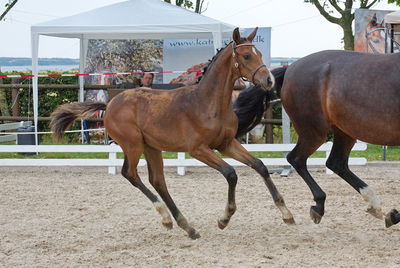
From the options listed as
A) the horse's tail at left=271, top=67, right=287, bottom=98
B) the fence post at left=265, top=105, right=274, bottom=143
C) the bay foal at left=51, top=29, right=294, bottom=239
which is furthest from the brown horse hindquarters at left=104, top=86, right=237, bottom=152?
the fence post at left=265, top=105, right=274, bottom=143

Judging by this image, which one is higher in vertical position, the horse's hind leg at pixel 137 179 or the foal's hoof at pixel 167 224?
the horse's hind leg at pixel 137 179

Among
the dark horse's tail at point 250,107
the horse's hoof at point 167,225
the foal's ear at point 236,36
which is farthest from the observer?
the dark horse's tail at point 250,107

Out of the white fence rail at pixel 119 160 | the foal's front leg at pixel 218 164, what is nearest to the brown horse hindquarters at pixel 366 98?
the foal's front leg at pixel 218 164

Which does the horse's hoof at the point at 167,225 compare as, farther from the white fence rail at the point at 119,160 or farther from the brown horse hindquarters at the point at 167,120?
the white fence rail at the point at 119,160

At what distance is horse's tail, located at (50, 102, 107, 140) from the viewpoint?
243 inches

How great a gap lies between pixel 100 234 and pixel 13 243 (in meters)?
0.73

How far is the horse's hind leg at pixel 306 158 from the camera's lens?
17.9 feet

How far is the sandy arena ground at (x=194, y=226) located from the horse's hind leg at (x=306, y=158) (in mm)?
181

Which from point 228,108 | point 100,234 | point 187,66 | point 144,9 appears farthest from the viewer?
point 187,66

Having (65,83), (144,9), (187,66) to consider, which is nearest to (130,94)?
(144,9)

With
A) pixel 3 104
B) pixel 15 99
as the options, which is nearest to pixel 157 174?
pixel 15 99

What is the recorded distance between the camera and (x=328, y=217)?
6059 mm

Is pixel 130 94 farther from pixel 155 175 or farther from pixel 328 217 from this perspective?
pixel 328 217

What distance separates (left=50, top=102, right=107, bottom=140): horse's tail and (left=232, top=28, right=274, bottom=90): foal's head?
5.59 ft
